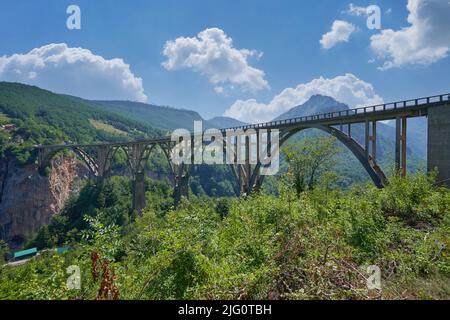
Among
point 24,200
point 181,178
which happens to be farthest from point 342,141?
point 24,200

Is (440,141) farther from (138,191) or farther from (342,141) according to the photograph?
(138,191)

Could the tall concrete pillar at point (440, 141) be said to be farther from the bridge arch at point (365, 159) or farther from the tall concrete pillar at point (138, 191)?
the tall concrete pillar at point (138, 191)

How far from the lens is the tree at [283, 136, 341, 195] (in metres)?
21.3

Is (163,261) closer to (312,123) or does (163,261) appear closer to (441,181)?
(441,181)

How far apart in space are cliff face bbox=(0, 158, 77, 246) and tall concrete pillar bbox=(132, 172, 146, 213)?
29164 millimetres

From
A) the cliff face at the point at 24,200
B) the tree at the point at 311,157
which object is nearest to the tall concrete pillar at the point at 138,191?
the tree at the point at 311,157

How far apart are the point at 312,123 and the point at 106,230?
827 inches

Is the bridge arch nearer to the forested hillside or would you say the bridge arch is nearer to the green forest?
the green forest

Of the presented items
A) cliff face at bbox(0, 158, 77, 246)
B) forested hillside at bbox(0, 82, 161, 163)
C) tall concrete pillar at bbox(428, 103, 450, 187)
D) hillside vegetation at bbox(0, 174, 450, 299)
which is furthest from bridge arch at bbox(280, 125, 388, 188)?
forested hillside at bbox(0, 82, 161, 163)

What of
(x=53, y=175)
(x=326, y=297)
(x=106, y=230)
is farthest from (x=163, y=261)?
(x=53, y=175)

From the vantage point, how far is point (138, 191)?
148 feet

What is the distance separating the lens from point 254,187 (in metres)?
27.5

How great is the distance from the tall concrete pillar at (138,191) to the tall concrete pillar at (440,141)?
3635 cm
